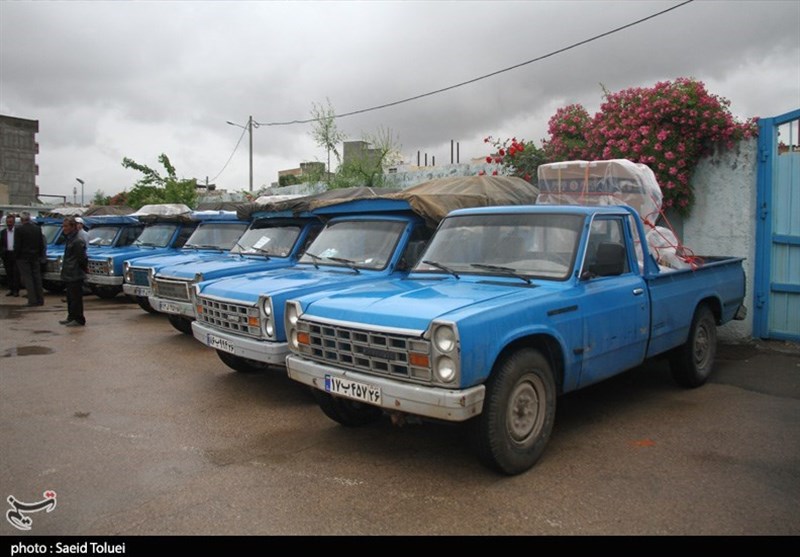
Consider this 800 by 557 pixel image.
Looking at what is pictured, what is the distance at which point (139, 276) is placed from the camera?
33.5ft

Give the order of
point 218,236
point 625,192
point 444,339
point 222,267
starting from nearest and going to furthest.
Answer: point 444,339 < point 625,192 < point 222,267 < point 218,236

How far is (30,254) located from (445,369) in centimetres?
1219

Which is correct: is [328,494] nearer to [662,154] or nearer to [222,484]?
[222,484]

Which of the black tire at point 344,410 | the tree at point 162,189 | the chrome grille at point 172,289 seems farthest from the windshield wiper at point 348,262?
the tree at point 162,189

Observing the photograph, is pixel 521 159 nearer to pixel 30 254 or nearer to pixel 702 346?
pixel 702 346

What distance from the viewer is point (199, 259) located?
9.20m

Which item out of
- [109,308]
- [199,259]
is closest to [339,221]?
[199,259]

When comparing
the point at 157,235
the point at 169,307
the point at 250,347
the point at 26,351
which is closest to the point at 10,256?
the point at 157,235

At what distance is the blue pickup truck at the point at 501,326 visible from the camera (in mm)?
3801

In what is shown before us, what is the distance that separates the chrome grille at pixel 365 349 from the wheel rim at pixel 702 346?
373cm

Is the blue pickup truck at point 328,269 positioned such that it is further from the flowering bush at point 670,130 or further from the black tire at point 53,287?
the black tire at point 53,287

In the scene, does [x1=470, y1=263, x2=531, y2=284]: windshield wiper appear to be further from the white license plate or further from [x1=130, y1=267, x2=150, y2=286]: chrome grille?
[x1=130, y1=267, x2=150, y2=286]: chrome grille

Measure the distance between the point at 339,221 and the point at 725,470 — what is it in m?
5.00

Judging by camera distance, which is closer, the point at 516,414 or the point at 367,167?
the point at 516,414
